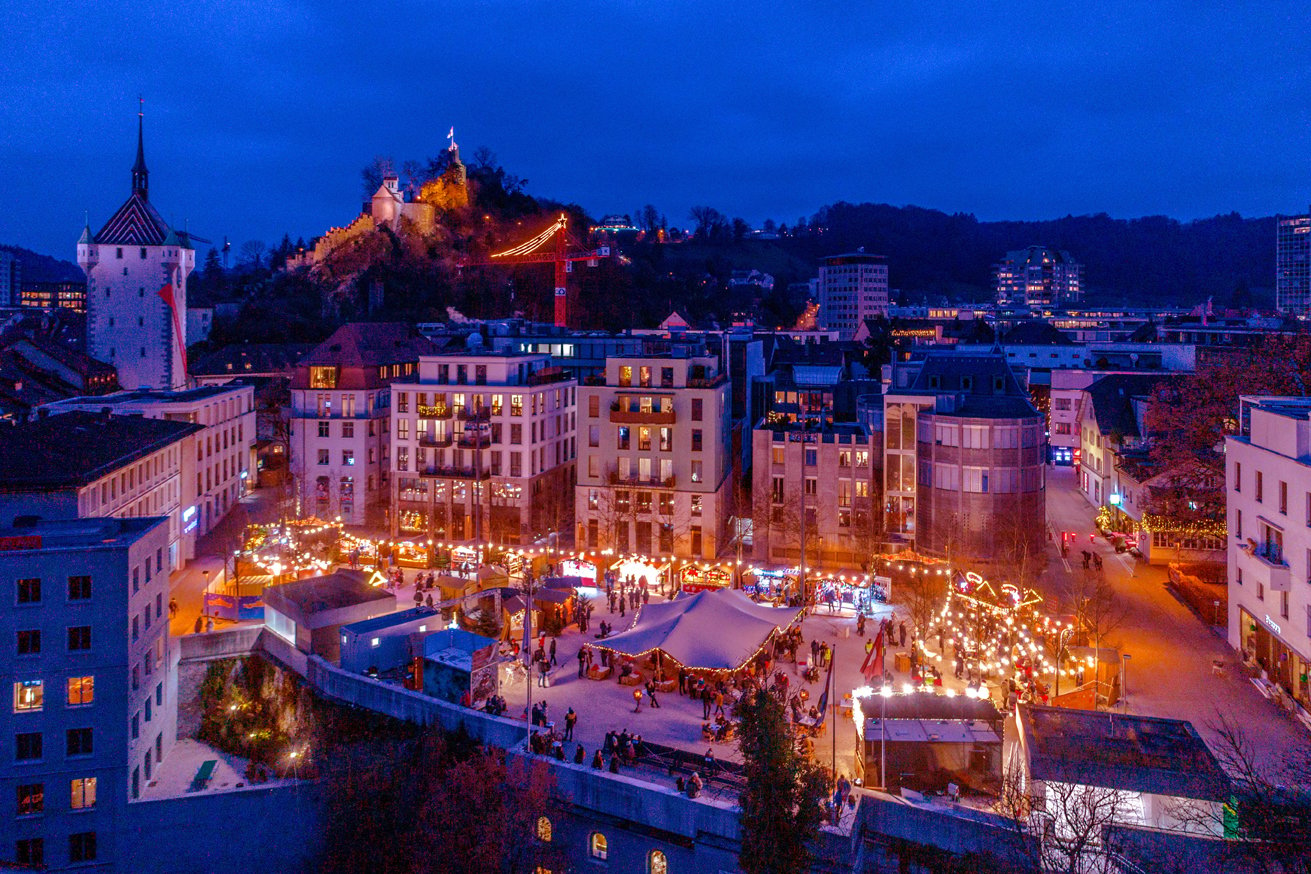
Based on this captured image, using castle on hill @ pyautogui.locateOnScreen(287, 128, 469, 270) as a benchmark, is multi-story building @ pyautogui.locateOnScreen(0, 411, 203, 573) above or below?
below

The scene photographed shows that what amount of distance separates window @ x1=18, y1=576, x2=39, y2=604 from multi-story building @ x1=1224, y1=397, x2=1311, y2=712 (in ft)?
112

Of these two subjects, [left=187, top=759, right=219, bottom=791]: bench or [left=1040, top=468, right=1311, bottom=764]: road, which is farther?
[left=187, top=759, right=219, bottom=791]: bench

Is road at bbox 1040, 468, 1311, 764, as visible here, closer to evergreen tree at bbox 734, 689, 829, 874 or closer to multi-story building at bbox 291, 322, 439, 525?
evergreen tree at bbox 734, 689, 829, 874

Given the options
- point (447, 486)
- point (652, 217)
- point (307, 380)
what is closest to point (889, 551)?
point (447, 486)

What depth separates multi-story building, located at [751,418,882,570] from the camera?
4103cm

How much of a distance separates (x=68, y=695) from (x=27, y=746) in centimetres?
173

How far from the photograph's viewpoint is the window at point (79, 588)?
24484 millimetres

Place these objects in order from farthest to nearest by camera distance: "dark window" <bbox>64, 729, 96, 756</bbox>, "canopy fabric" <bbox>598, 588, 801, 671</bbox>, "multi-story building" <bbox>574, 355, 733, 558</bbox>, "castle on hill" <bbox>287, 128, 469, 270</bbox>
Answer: "castle on hill" <bbox>287, 128, 469, 270</bbox> → "multi-story building" <bbox>574, 355, 733, 558</bbox> → "canopy fabric" <bbox>598, 588, 801, 671</bbox> → "dark window" <bbox>64, 729, 96, 756</bbox>

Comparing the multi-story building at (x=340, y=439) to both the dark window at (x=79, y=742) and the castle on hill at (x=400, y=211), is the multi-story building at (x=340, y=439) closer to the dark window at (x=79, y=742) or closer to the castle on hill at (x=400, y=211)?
the dark window at (x=79, y=742)

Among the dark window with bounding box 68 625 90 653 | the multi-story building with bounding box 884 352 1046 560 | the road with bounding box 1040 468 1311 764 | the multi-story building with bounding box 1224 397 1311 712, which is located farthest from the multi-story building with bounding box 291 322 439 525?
the multi-story building with bounding box 1224 397 1311 712

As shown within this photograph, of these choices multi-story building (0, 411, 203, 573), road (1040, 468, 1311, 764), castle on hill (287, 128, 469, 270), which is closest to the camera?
road (1040, 468, 1311, 764)

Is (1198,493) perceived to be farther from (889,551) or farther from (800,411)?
(800,411)

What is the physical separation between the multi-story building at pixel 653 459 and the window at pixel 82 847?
23402mm

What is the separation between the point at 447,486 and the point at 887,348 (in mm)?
54540
